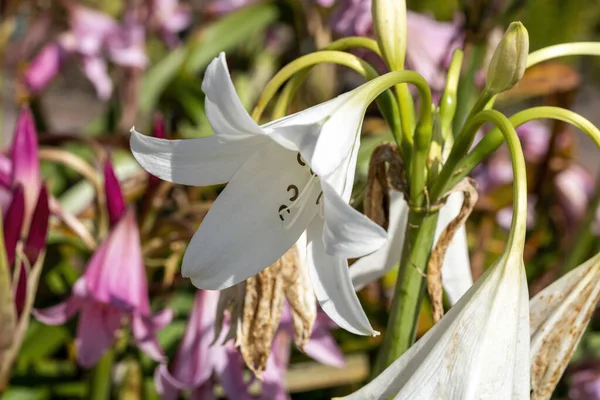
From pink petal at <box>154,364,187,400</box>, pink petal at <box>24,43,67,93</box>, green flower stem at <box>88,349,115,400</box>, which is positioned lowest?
green flower stem at <box>88,349,115,400</box>

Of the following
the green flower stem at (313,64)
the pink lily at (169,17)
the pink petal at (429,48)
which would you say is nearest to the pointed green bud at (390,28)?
the green flower stem at (313,64)

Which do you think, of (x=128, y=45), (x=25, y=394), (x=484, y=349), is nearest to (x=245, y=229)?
(x=484, y=349)

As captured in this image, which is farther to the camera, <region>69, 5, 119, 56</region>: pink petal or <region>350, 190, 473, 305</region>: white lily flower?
<region>69, 5, 119, 56</region>: pink petal

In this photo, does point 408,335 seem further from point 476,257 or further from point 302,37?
point 302,37

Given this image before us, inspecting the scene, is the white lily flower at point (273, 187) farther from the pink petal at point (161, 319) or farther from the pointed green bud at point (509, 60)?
the pink petal at point (161, 319)

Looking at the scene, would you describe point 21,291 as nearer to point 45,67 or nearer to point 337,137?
point 337,137

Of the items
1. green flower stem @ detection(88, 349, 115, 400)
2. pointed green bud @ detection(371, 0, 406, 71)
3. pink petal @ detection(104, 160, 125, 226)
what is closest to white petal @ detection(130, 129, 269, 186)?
pointed green bud @ detection(371, 0, 406, 71)

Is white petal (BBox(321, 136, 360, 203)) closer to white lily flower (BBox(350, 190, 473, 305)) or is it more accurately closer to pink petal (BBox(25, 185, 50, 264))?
white lily flower (BBox(350, 190, 473, 305))

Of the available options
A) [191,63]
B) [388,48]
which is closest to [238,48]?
[191,63]
